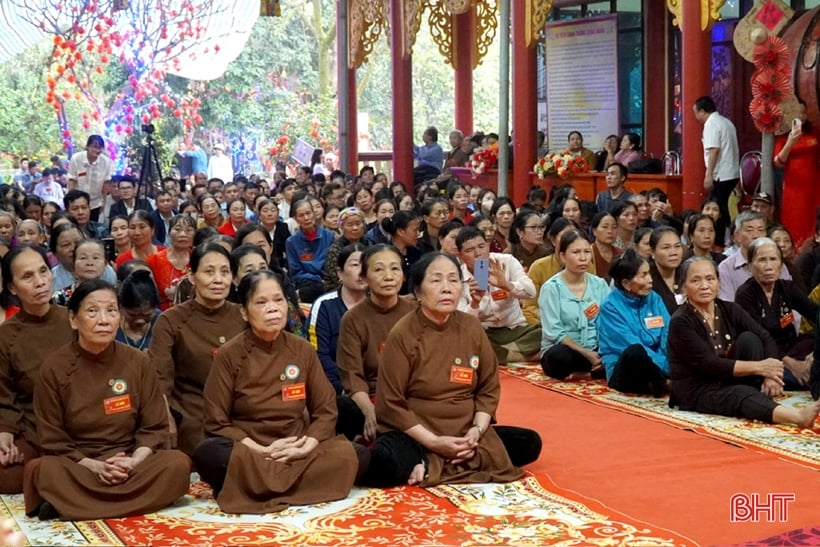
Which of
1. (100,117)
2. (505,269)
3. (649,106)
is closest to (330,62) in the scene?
(100,117)

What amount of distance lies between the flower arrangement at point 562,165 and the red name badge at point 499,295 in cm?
492

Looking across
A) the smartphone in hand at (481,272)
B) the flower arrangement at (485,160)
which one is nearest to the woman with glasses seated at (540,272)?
the smartphone in hand at (481,272)

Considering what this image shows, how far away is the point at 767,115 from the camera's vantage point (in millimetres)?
9578

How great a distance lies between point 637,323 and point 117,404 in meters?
3.12

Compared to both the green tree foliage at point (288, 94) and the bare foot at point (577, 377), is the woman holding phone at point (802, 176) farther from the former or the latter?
the green tree foliage at point (288, 94)

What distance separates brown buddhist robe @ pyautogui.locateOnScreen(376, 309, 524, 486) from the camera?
4918mm

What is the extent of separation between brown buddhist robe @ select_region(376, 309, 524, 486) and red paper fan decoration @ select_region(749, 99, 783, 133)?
5.35 meters

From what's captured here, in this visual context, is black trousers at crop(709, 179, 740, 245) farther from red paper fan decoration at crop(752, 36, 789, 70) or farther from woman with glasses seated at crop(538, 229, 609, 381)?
woman with glasses seated at crop(538, 229, 609, 381)

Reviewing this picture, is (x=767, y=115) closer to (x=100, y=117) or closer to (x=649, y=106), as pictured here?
(x=649, y=106)

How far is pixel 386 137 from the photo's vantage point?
2869 centimetres

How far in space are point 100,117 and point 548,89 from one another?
8307mm

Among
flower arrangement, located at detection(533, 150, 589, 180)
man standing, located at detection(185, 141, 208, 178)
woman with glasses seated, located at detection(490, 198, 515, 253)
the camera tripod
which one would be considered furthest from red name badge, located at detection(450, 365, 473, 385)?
man standing, located at detection(185, 141, 208, 178)

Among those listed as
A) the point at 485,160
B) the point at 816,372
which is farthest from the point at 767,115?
the point at 485,160

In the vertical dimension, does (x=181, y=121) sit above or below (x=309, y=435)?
above
